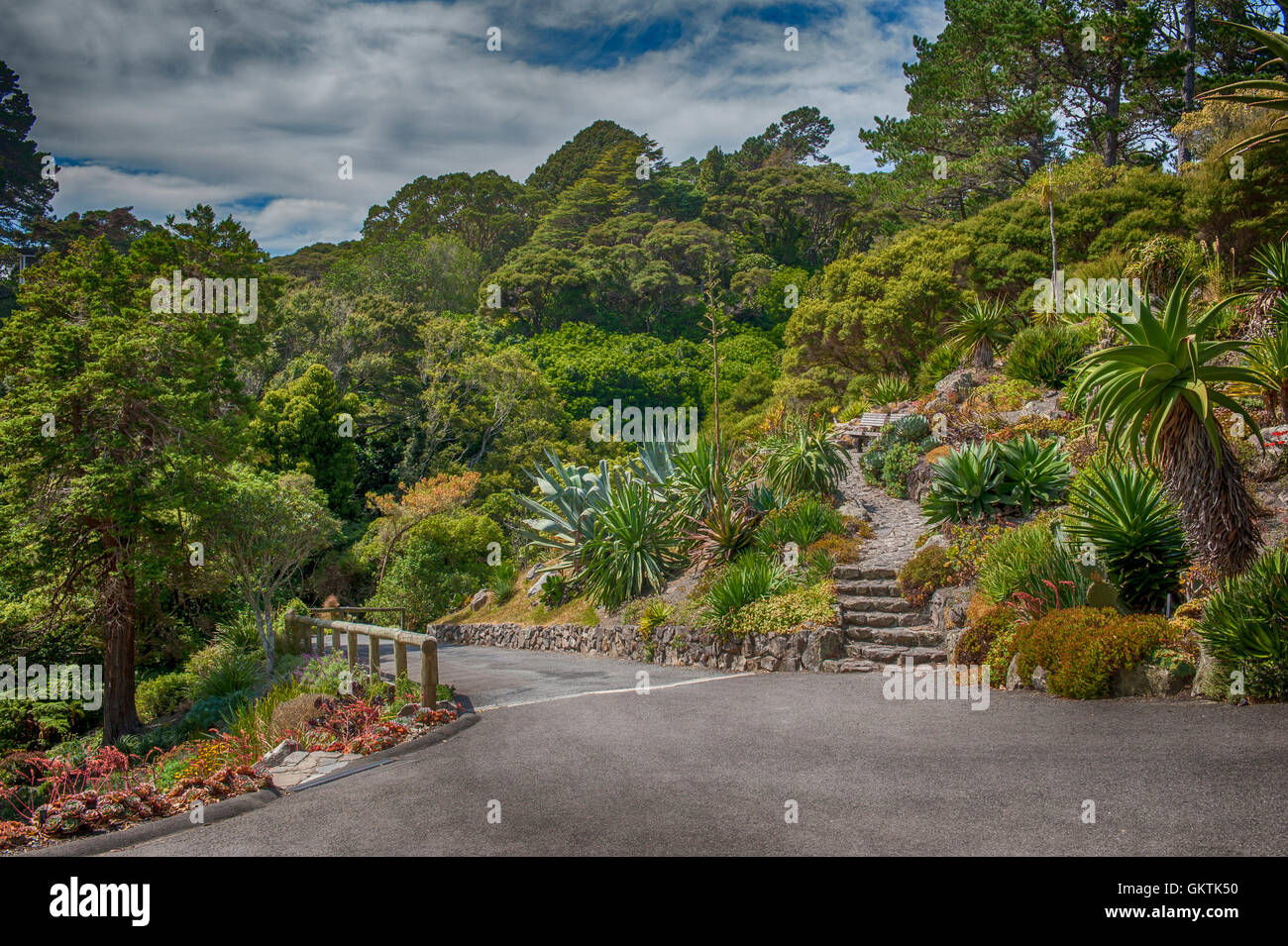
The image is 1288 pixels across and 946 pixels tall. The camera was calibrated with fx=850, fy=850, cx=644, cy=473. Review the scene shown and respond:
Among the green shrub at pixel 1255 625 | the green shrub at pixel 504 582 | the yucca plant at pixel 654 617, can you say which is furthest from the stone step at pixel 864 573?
the green shrub at pixel 504 582

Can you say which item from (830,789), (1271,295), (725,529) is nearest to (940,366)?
(1271,295)

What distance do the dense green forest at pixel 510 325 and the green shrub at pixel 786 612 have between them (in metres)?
4.59

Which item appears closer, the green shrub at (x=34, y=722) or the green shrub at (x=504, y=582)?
the green shrub at (x=34, y=722)

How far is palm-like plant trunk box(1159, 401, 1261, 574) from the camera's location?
8.07m

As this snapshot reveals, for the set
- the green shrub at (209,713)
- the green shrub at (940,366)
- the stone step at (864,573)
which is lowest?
the green shrub at (209,713)

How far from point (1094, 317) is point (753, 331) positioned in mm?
30689

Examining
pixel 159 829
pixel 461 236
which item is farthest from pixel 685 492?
pixel 461 236

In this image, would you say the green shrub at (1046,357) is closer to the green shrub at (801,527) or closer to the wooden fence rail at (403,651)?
the green shrub at (801,527)

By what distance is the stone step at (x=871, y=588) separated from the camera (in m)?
12.4

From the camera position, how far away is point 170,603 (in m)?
22.4

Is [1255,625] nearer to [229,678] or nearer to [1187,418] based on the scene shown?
[1187,418]

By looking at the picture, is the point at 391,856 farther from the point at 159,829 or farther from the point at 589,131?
the point at 589,131

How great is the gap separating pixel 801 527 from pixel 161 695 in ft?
44.3

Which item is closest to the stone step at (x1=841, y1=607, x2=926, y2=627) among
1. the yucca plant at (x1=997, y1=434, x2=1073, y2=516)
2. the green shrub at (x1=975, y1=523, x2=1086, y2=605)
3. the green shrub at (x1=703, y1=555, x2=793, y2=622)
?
the green shrub at (x1=975, y1=523, x2=1086, y2=605)
